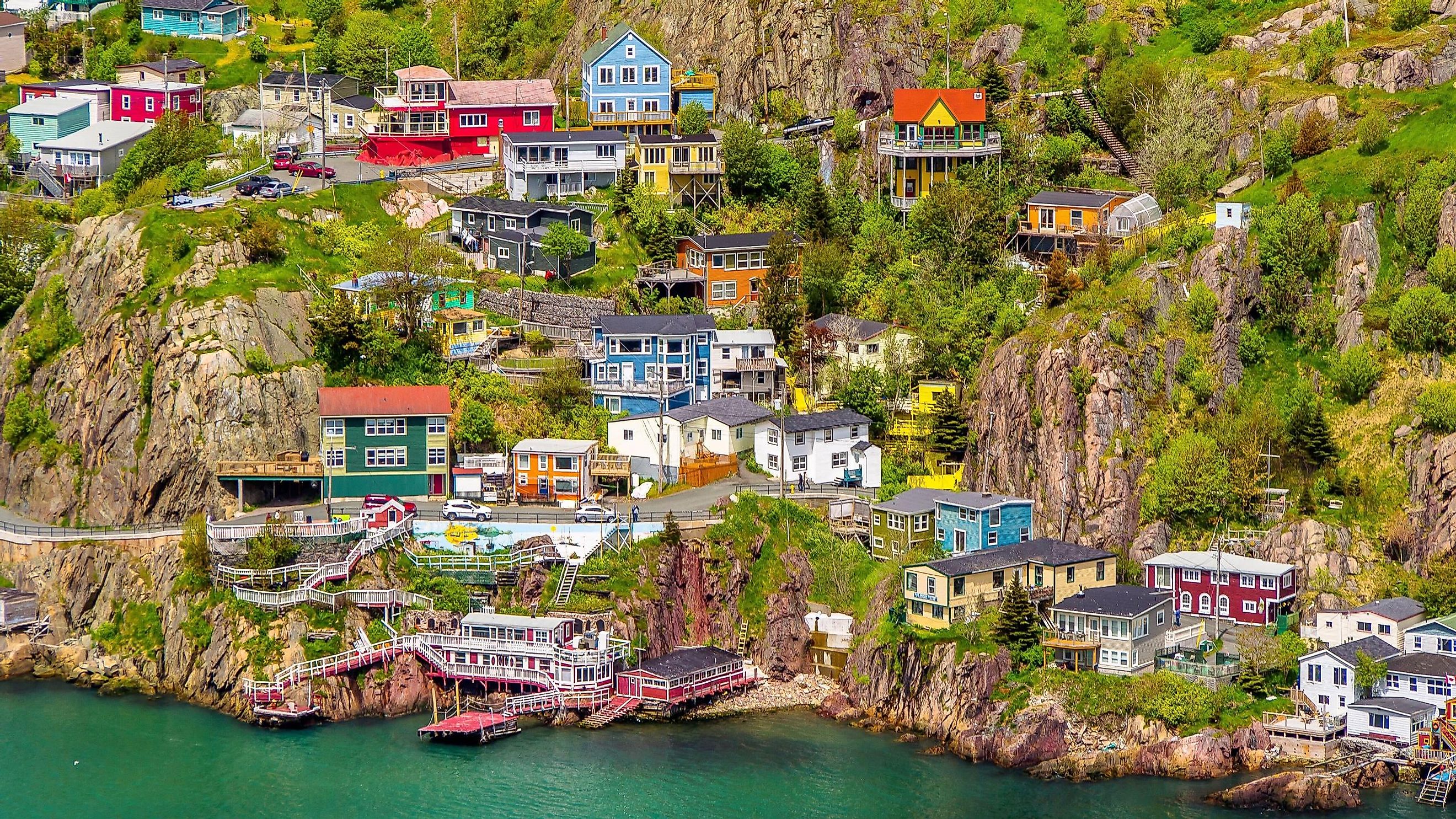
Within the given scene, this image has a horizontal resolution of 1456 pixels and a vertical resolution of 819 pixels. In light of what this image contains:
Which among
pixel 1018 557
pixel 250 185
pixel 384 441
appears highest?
pixel 250 185

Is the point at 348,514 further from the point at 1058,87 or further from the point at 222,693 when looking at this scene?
the point at 1058,87

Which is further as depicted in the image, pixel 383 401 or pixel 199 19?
pixel 199 19

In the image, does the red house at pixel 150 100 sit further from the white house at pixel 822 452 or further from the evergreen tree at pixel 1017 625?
the evergreen tree at pixel 1017 625

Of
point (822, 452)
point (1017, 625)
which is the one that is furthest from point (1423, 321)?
point (822, 452)

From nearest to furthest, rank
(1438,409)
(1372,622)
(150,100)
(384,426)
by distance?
(1372,622), (1438,409), (384,426), (150,100)

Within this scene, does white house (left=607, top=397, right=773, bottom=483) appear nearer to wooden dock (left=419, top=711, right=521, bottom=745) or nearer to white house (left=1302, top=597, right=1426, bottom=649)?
wooden dock (left=419, top=711, right=521, bottom=745)

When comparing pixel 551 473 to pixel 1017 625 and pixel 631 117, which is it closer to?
pixel 1017 625

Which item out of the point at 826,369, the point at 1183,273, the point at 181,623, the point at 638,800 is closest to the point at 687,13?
the point at 826,369

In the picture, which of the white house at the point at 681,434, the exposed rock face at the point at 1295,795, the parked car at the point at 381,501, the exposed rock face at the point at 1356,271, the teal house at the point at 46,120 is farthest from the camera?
the teal house at the point at 46,120

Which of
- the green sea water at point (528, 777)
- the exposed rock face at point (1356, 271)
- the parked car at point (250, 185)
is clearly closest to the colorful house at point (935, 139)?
the exposed rock face at point (1356, 271)
